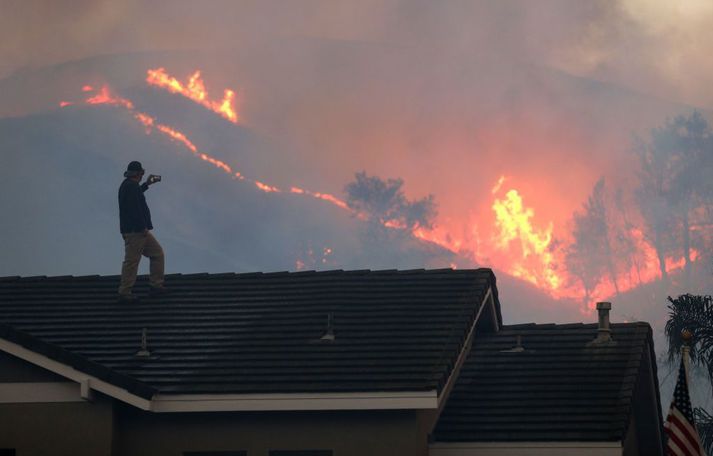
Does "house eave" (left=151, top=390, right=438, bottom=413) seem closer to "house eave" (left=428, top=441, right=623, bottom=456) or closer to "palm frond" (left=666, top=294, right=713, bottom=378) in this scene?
"house eave" (left=428, top=441, right=623, bottom=456)

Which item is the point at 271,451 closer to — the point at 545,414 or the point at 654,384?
the point at 545,414

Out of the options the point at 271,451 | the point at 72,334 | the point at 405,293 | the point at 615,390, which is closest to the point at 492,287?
the point at 405,293

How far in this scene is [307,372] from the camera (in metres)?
21.0

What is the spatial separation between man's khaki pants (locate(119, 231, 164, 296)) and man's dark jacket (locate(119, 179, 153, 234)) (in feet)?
0.45

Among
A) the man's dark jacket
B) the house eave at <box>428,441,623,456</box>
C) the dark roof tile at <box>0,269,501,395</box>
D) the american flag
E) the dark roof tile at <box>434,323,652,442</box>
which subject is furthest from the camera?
the man's dark jacket

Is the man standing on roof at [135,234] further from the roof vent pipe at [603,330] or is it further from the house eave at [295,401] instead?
the roof vent pipe at [603,330]

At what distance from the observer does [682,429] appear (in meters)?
19.7

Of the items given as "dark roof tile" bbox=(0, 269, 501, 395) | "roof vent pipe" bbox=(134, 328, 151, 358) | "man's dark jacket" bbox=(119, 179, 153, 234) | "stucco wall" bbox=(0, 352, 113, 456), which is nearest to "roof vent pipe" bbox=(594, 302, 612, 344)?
"dark roof tile" bbox=(0, 269, 501, 395)

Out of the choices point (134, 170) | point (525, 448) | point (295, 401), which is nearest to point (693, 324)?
point (525, 448)

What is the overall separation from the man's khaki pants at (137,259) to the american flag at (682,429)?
397 inches

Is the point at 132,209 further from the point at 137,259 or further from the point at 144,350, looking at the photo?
the point at 144,350

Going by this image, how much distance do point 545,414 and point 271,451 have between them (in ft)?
15.0

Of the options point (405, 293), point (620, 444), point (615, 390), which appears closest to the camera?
point (620, 444)

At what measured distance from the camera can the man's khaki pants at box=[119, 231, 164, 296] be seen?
80.3 ft
